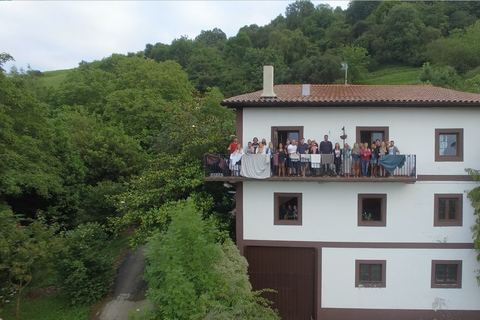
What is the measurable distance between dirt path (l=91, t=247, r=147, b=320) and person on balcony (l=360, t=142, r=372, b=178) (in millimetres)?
10212

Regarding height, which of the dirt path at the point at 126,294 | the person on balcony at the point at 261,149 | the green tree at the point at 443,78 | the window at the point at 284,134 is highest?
the green tree at the point at 443,78

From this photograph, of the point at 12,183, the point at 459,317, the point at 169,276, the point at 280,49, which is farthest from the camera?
the point at 280,49

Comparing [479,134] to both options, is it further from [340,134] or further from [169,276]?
[169,276]

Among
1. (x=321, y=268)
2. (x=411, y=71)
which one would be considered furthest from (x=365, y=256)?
(x=411, y=71)

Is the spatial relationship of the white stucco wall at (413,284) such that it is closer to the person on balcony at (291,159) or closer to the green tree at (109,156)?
the person on balcony at (291,159)

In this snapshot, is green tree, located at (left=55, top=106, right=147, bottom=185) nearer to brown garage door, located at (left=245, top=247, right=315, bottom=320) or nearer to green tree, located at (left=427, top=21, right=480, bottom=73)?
brown garage door, located at (left=245, top=247, right=315, bottom=320)

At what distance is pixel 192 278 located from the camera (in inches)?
530

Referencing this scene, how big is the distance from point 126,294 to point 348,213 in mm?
10715

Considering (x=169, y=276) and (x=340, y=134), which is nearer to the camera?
(x=169, y=276)

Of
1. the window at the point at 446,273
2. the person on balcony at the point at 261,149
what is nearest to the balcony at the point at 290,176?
the person on balcony at the point at 261,149

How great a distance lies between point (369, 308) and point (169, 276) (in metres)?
8.49

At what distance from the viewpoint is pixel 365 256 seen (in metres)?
16.2

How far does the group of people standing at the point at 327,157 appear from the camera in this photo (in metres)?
15.3

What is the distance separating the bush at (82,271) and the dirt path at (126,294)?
63 cm
